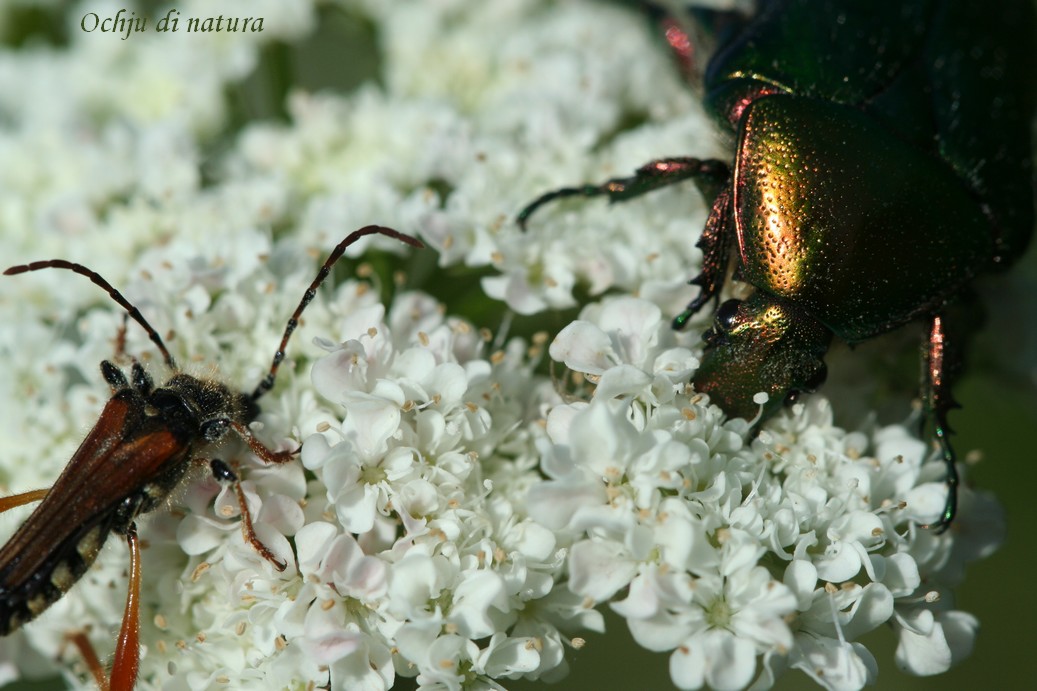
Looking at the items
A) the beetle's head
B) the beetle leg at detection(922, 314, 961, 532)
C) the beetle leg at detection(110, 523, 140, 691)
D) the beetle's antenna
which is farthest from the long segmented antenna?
the beetle leg at detection(922, 314, 961, 532)

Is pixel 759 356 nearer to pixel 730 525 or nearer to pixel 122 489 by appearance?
pixel 730 525

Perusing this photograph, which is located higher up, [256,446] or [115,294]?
[115,294]

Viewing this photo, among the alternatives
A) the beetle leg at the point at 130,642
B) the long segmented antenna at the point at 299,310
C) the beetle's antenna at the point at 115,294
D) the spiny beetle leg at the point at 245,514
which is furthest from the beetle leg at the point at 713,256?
the beetle leg at the point at 130,642

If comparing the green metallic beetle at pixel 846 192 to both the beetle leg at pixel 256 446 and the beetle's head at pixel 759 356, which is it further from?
the beetle leg at pixel 256 446

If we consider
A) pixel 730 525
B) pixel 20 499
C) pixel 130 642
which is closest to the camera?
pixel 730 525

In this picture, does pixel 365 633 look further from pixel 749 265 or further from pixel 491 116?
pixel 491 116

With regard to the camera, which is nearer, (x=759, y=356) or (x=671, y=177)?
(x=759, y=356)

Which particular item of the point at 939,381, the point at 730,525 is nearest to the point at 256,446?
the point at 730,525

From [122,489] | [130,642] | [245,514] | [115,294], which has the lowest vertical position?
[130,642]
